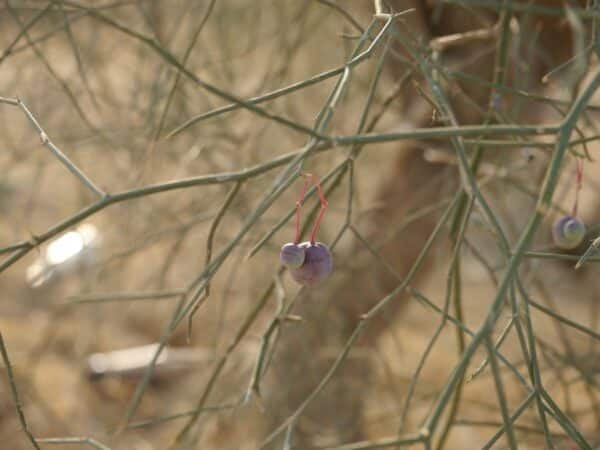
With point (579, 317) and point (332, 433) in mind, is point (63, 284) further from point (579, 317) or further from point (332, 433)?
point (579, 317)

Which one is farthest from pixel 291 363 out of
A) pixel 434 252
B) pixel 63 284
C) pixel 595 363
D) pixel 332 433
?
pixel 63 284

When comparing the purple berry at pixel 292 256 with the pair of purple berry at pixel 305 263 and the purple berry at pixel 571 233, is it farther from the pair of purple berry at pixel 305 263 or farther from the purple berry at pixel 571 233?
the purple berry at pixel 571 233

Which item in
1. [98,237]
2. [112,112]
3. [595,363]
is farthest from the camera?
[112,112]

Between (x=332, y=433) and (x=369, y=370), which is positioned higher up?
(x=369, y=370)

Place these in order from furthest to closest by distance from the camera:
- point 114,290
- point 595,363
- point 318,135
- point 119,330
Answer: point 119,330, point 114,290, point 595,363, point 318,135

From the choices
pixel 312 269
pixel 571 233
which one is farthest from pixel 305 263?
pixel 571 233

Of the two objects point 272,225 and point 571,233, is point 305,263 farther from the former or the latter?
point 272,225

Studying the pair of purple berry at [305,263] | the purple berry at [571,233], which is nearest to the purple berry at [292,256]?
the pair of purple berry at [305,263]

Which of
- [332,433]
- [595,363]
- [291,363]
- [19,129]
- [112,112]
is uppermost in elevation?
[19,129]

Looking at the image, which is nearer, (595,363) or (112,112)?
(595,363)
